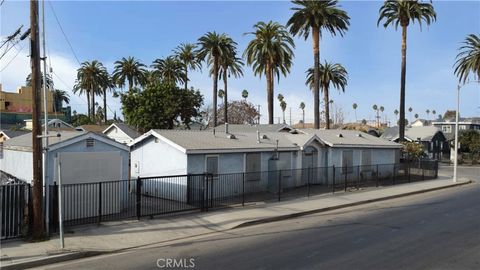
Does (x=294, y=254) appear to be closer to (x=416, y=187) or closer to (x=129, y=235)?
(x=129, y=235)

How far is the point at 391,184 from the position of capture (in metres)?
28.2

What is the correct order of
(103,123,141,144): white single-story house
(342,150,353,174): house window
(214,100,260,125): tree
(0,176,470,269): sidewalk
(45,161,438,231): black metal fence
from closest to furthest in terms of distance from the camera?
1. (0,176,470,269): sidewalk
2. (45,161,438,231): black metal fence
3. (342,150,353,174): house window
4. (103,123,141,144): white single-story house
5. (214,100,260,125): tree

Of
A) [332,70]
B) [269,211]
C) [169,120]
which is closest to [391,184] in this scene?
[269,211]

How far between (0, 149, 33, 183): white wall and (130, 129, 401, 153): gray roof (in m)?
6.07

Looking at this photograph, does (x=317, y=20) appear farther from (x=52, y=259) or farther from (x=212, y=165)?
(x=52, y=259)

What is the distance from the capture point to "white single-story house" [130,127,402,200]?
20.7 meters

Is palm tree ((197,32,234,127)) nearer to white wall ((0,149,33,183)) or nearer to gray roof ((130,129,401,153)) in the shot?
gray roof ((130,129,401,153))

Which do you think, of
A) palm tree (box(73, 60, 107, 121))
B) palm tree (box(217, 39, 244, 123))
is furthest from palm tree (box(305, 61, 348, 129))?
palm tree (box(73, 60, 107, 121))

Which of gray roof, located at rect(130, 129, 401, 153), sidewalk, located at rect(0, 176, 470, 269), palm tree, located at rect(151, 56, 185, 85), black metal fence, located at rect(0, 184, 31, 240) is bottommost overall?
sidewalk, located at rect(0, 176, 470, 269)

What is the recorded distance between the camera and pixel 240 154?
22625 millimetres

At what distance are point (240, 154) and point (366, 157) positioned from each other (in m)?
12.0

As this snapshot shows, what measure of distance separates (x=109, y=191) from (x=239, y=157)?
8401 mm

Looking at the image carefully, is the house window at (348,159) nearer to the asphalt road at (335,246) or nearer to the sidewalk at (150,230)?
the sidewalk at (150,230)

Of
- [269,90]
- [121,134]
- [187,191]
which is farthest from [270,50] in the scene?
[187,191]
